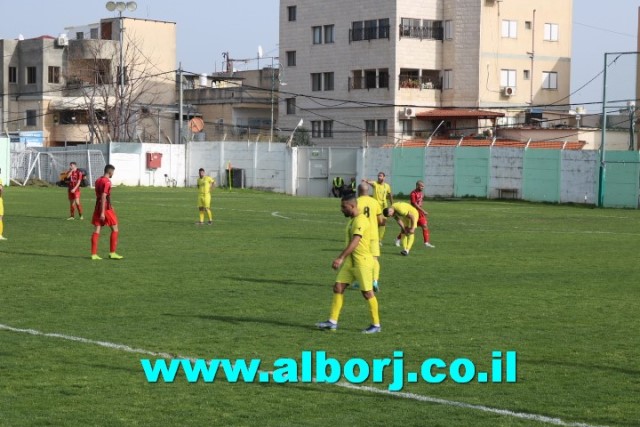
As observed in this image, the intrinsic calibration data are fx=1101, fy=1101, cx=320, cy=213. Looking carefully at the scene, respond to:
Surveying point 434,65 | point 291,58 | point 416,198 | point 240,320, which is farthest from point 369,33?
point 240,320

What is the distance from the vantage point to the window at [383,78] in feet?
253

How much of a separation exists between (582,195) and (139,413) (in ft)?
156

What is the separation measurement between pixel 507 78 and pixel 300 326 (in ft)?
216

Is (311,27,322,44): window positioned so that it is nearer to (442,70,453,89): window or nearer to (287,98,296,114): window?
(287,98,296,114): window

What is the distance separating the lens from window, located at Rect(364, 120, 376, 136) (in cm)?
7819

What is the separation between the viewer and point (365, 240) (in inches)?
563

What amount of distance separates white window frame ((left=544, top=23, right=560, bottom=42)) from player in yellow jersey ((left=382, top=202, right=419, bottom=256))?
57.4 meters

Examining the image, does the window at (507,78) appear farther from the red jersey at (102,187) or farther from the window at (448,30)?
the red jersey at (102,187)

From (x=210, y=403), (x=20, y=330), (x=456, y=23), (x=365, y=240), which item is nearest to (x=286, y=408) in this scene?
(x=210, y=403)

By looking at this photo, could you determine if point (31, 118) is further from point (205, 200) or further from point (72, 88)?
point (205, 200)

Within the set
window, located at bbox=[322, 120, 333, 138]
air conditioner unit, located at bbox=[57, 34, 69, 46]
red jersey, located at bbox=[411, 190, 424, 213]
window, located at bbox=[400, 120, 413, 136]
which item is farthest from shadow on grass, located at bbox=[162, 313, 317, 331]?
air conditioner unit, located at bbox=[57, 34, 69, 46]

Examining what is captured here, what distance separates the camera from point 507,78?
78188 millimetres

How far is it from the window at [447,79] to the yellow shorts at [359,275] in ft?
213

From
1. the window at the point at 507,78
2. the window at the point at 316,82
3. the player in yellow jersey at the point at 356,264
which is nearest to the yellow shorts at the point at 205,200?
the player in yellow jersey at the point at 356,264
